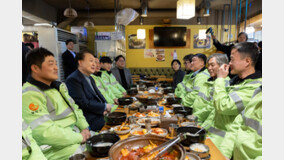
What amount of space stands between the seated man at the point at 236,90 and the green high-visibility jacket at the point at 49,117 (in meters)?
1.35

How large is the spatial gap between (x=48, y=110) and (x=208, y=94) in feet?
6.25

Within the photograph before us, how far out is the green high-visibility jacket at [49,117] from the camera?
1.25 metres

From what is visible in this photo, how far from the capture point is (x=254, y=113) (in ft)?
3.91

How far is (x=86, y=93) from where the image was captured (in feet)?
7.73

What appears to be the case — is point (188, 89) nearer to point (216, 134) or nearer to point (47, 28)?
point (216, 134)

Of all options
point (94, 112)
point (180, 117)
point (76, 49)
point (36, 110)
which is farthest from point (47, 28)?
point (180, 117)

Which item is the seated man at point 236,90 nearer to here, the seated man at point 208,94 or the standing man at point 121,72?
the seated man at point 208,94

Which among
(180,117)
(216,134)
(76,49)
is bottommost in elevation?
(216,134)

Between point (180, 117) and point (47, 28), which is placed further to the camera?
point (47, 28)

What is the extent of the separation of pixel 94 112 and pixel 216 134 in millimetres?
1584

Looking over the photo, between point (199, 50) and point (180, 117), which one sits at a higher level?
point (199, 50)

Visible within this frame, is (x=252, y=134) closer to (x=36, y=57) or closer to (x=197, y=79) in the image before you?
(x=197, y=79)

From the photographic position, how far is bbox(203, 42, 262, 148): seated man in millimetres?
1515

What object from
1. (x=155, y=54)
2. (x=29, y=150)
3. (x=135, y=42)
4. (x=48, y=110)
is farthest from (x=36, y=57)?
(x=155, y=54)
